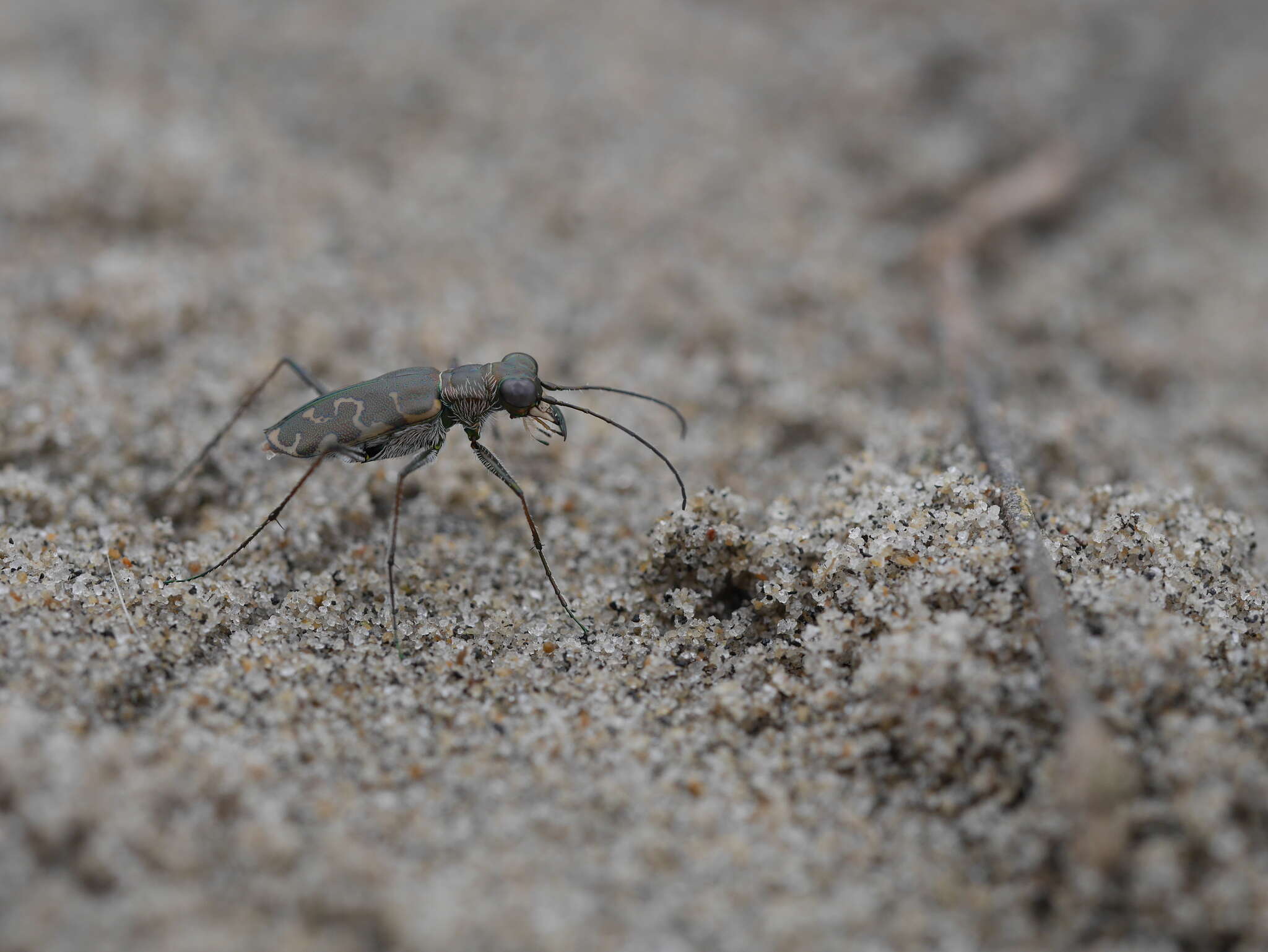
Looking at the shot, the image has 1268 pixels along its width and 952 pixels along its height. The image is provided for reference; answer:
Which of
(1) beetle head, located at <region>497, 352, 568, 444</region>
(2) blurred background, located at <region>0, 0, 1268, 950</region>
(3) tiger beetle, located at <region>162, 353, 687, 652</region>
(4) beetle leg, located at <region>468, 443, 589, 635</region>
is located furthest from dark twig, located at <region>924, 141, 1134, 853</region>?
(1) beetle head, located at <region>497, 352, 568, 444</region>

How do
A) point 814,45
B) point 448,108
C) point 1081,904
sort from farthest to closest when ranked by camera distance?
point 814,45, point 448,108, point 1081,904

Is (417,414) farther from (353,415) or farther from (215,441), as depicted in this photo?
(215,441)

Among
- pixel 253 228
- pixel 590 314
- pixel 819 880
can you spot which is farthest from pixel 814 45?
pixel 819 880

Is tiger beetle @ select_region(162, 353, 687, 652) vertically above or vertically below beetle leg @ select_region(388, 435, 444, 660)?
above

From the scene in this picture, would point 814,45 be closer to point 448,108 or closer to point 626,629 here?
point 448,108

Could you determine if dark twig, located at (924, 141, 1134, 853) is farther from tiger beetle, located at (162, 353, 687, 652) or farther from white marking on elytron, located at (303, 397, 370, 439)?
white marking on elytron, located at (303, 397, 370, 439)

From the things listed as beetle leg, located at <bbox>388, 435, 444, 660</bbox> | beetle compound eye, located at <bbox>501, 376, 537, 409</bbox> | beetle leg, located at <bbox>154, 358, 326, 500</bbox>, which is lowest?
beetle leg, located at <bbox>388, 435, 444, 660</bbox>

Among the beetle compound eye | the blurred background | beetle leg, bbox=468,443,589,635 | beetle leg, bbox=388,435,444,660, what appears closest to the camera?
the blurred background

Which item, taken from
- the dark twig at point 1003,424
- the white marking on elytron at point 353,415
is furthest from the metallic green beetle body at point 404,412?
the dark twig at point 1003,424
